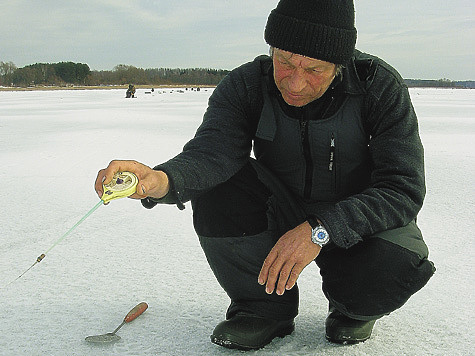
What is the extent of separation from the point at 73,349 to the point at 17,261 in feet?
2.80

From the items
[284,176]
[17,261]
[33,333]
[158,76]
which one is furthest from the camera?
[158,76]

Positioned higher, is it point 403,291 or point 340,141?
point 340,141

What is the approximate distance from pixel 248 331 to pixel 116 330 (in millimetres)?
412

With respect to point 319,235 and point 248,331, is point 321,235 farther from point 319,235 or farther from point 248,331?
point 248,331

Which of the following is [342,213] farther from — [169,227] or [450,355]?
[169,227]

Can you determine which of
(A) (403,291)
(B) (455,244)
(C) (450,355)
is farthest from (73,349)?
(B) (455,244)

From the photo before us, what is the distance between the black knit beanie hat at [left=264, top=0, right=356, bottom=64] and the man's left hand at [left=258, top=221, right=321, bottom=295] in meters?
0.53

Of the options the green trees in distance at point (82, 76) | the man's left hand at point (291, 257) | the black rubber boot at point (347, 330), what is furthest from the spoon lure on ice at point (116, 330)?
the green trees in distance at point (82, 76)

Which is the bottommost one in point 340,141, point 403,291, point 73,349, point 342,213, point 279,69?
point 73,349

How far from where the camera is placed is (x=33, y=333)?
4.95ft

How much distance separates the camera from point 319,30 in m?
1.48

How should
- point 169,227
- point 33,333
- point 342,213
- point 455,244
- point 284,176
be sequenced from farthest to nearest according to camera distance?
1. point 169,227
2. point 455,244
3. point 284,176
4. point 33,333
5. point 342,213

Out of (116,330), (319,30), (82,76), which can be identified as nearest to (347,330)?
(116,330)

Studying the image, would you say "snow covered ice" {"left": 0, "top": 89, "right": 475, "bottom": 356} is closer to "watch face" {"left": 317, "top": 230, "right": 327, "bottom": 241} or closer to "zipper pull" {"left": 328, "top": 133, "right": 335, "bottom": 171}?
"watch face" {"left": 317, "top": 230, "right": 327, "bottom": 241}
